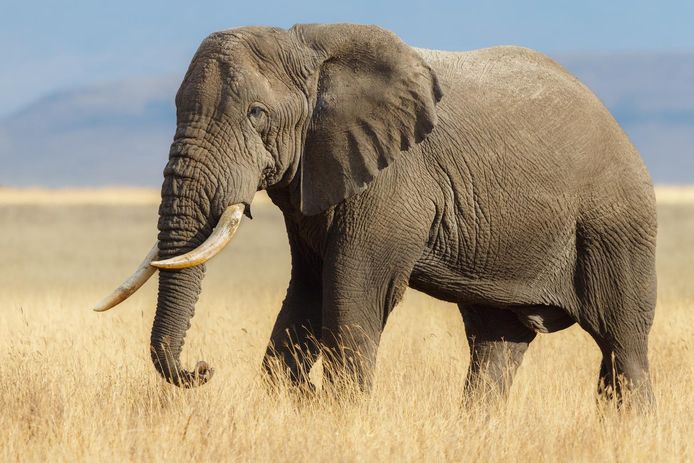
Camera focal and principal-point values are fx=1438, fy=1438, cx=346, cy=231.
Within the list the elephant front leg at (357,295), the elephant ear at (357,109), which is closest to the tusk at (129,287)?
the elephant ear at (357,109)

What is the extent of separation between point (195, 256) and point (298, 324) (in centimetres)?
152

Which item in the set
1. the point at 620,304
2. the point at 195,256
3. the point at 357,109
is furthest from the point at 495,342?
the point at 195,256

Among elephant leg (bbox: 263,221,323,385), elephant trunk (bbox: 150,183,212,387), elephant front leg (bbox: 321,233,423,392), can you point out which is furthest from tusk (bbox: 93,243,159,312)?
elephant leg (bbox: 263,221,323,385)

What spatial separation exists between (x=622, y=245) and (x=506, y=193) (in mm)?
918

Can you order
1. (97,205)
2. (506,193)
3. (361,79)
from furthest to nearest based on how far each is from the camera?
(97,205), (506,193), (361,79)

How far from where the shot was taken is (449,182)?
8.48 metres

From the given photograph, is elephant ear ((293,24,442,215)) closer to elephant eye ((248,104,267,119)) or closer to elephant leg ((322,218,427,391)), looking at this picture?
elephant leg ((322,218,427,391))

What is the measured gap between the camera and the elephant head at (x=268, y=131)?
24.9 feet

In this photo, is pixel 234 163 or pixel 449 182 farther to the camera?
pixel 449 182

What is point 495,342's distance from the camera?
9672 mm

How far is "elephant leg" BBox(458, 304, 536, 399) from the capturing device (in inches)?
377

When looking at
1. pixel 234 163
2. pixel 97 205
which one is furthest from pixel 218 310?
pixel 97 205

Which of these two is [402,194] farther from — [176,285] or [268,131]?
[176,285]

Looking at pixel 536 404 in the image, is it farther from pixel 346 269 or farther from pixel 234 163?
pixel 234 163
